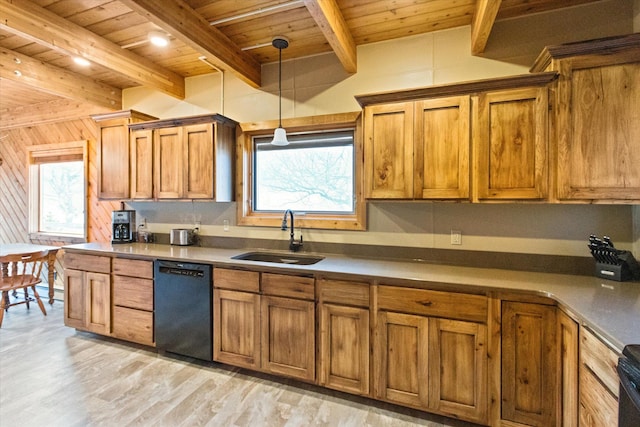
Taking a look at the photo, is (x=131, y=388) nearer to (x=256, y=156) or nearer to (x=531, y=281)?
(x=256, y=156)

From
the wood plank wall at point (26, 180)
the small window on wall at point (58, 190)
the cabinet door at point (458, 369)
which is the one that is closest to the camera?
the cabinet door at point (458, 369)

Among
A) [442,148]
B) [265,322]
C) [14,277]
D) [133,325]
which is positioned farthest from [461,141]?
[14,277]

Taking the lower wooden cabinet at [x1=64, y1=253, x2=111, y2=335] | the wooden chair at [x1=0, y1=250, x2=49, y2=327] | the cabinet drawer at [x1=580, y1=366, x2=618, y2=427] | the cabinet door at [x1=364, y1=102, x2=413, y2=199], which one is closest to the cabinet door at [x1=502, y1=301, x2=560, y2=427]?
the cabinet drawer at [x1=580, y1=366, x2=618, y2=427]

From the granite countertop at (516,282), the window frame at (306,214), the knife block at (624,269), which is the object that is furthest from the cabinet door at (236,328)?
the knife block at (624,269)

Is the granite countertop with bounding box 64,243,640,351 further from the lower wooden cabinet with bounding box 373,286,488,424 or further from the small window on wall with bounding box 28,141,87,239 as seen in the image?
the small window on wall with bounding box 28,141,87,239

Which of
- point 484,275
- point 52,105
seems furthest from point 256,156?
point 52,105

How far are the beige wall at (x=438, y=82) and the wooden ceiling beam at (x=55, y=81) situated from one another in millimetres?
1266

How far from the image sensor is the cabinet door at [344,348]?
2.07 metres

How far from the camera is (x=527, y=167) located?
1.92 metres

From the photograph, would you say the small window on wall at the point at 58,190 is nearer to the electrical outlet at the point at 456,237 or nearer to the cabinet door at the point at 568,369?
the electrical outlet at the point at 456,237

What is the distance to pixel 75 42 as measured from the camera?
2459 mm

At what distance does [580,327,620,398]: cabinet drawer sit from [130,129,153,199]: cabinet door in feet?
11.8

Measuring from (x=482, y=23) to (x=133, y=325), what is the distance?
375 cm

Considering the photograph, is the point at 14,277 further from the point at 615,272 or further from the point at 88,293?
the point at 615,272
